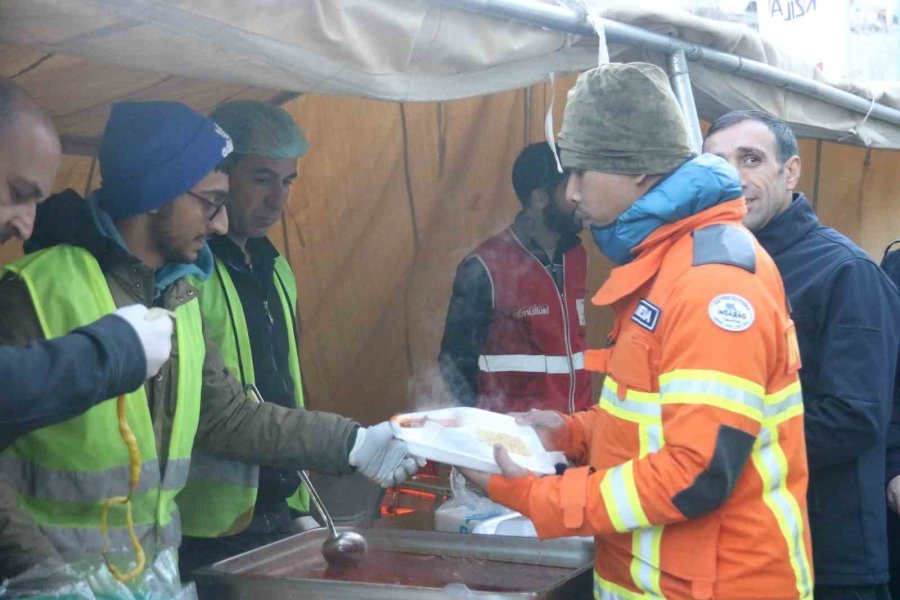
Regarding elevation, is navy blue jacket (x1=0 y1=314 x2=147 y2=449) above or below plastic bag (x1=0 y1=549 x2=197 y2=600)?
above

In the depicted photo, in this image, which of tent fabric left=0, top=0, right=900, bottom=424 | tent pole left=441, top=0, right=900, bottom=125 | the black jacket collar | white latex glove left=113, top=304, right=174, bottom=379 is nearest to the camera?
white latex glove left=113, top=304, right=174, bottom=379

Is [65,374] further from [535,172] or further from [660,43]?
[535,172]

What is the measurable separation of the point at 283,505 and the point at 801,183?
4094 mm

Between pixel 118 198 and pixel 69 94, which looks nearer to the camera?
pixel 118 198

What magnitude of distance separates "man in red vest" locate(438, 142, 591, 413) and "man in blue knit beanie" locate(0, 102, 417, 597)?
125 centimetres

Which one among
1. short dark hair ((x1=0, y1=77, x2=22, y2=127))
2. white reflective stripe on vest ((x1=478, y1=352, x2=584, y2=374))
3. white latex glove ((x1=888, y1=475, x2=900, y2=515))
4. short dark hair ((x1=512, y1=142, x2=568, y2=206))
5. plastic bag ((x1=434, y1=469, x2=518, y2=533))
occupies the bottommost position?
plastic bag ((x1=434, y1=469, x2=518, y2=533))

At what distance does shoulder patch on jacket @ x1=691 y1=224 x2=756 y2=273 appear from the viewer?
1963mm

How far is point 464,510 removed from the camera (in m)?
3.07

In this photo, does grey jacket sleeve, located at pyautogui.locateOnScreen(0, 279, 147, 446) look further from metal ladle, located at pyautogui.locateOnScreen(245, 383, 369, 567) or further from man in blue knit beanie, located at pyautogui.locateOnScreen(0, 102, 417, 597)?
metal ladle, located at pyautogui.locateOnScreen(245, 383, 369, 567)

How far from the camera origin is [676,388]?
6.22ft

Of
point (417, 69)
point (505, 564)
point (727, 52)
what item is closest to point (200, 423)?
point (505, 564)

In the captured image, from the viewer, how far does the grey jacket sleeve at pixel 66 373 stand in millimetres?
1615

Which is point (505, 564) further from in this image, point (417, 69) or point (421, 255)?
point (421, 255)

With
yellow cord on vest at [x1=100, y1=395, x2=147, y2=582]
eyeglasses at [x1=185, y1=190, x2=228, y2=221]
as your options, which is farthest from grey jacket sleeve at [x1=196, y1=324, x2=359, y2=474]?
yellow cord on vest at [x1=100, y1=395, x2=147, y2=582]
